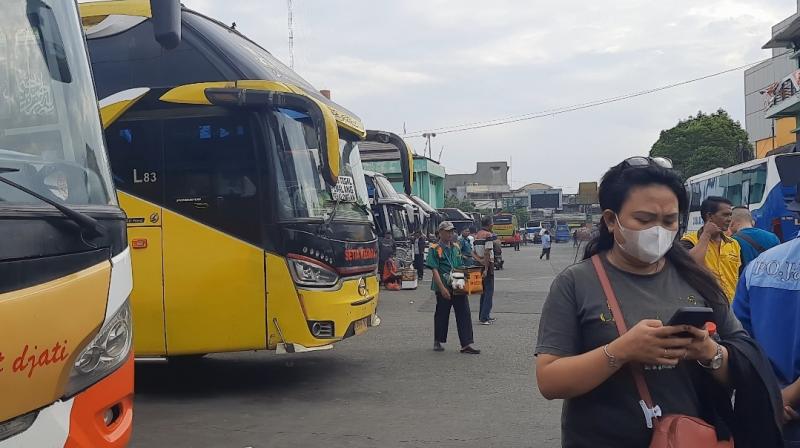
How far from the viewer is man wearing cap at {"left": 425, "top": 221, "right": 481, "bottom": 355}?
37.0 ft

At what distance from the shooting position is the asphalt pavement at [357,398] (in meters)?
6.96

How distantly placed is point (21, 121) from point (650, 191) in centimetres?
251

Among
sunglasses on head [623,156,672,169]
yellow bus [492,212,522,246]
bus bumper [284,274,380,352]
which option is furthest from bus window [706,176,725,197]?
yellow bus [492,212,522,246]

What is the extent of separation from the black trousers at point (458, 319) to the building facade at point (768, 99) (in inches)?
1453

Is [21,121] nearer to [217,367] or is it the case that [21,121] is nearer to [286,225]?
[286,225]

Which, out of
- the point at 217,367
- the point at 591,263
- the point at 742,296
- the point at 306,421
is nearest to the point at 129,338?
the point at 591,263

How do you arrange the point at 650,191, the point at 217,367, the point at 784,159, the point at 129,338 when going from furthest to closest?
the point at 217,367, the point at 129,338, the point at 784,159, the point at 650,191

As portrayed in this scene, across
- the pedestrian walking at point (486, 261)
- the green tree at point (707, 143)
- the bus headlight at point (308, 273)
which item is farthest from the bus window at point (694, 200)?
the green tree at point (707, 143)

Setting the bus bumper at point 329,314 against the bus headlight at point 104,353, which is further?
the bus bumper at point 329,314

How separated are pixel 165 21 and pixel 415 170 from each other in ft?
161

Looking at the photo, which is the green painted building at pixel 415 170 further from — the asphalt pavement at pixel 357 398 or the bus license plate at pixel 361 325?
the bus license plate at pixel 361 325

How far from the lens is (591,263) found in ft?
9.78

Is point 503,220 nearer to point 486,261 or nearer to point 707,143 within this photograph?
point 707,143

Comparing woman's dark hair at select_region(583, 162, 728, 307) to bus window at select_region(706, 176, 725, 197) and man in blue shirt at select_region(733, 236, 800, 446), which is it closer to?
man in blue shirt at select_region(733, 236, 800, 446)
